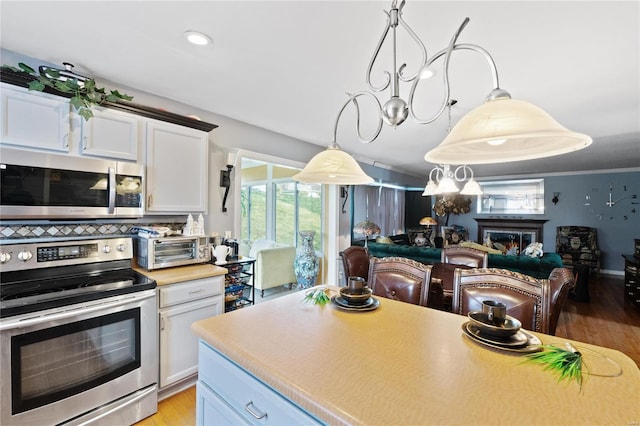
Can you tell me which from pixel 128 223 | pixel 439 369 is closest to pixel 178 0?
pixel 128 223

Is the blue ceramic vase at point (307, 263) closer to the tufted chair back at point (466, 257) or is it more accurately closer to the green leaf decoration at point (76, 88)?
the tufted chair back at point (466, 257)

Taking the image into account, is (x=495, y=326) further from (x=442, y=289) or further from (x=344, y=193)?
(x=344, y=193)

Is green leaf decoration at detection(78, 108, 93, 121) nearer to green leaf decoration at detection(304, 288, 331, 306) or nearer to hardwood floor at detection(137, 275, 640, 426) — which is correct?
green leaf decoration at detection(304, 288, 331, 306)

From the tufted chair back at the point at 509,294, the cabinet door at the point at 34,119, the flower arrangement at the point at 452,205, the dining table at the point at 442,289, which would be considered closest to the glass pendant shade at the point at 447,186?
the dining table at the point at 442,289

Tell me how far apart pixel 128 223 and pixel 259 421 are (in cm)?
215

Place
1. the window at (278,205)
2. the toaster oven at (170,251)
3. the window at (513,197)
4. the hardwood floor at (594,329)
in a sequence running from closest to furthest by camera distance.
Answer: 1. the hardwood floor at (594,329)
2. the toaster oven at (170,251)
3. the window at (278,205)
4. the window at (513,197)

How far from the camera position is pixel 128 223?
7.93 ft

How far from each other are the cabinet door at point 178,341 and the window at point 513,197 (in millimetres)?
8342

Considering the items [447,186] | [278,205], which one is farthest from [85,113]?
[278,205]

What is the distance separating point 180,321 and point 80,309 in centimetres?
66

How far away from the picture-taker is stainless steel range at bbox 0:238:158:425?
1.47 meters

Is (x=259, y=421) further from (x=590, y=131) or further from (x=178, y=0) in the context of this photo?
(x=590, y=131)

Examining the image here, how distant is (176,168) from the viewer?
2.46 metres

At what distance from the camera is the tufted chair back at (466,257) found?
3.21m
